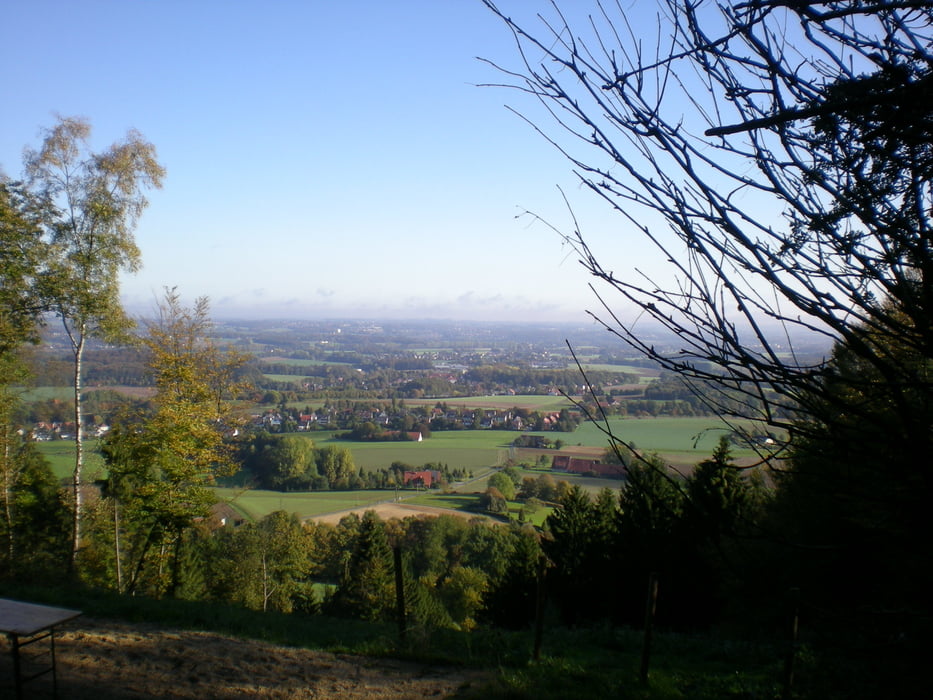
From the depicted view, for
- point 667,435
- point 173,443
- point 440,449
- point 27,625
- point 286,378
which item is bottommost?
point 440,449

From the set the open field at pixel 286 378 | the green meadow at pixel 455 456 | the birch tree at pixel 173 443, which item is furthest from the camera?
the open field at pixel 286 378

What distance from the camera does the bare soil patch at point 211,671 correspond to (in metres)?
4.39

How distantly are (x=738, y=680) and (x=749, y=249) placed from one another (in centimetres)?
532

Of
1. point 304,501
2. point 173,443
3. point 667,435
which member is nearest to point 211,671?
point 173,443

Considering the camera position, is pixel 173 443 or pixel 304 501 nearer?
pixel 173 443

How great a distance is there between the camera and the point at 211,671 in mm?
4750

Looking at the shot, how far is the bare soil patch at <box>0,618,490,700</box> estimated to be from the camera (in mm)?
4391

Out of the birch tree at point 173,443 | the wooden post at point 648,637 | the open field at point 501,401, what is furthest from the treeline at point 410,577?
the open field at point 501,401

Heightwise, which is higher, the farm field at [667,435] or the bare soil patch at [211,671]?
the bare soil patch at [211,671]

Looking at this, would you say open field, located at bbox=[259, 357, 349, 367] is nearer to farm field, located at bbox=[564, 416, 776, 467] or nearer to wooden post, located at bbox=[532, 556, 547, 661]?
farm field, located at bbox=[564, 416, 776, 467]

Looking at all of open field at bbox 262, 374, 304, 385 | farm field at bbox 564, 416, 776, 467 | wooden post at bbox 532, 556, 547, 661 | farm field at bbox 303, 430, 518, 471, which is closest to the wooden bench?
wooden post at bbox 532, 556, 547, 661

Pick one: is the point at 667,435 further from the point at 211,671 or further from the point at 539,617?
the point at 211,671

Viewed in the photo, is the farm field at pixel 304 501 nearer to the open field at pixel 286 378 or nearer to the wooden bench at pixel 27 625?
the open field at pixel 286 378

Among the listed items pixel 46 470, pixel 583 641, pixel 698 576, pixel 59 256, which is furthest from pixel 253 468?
pixel 583 641
